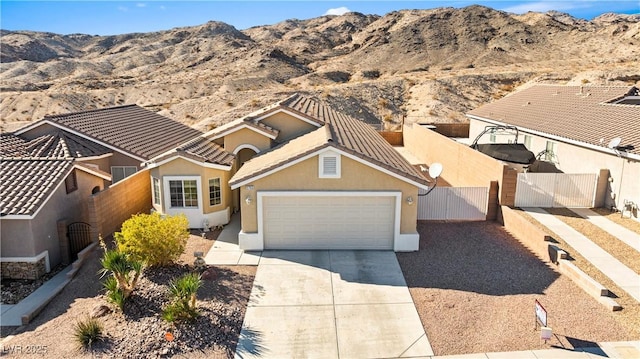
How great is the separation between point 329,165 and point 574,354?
8347 millimetres

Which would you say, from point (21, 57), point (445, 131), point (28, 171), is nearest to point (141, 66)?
point (21, 57)

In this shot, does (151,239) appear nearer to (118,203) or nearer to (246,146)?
(118,203)

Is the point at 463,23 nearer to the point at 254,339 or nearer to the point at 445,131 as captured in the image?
the point at 445,131

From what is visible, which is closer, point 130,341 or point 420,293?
point 130,341

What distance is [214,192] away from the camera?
55.9 ft

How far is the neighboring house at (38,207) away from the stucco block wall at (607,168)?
20036 millimetres

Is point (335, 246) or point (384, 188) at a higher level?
point (384, 188)

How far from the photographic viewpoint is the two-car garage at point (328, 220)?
14.6 m

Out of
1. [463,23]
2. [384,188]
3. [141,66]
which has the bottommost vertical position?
[384,188]

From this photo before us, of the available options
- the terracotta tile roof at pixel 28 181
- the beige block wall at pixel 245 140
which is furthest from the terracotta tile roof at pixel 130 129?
the terracotta tile roof at pixel 28 181

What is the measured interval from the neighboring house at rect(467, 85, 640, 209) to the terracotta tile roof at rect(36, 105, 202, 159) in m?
19.8

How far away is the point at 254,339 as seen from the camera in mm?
9875

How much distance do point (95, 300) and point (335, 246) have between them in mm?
7425

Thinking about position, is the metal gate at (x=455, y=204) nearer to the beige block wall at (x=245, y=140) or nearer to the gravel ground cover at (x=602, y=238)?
the gravel ground cover at (x=602, y=238)
